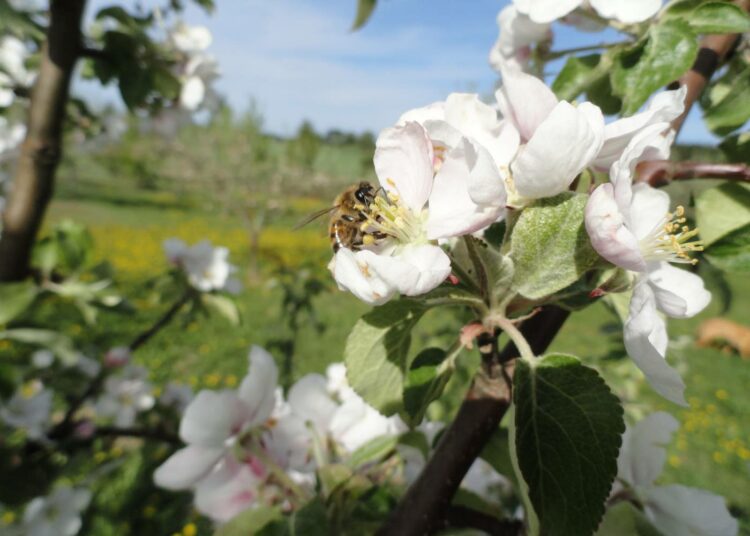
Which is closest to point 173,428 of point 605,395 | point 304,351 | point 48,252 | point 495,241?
point 48,252

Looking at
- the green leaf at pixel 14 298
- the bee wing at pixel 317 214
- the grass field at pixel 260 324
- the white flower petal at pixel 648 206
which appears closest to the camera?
the white flower petal at pixel 648 206

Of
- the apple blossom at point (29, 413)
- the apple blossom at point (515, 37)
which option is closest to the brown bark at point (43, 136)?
the apple blossom at point (29, 413)

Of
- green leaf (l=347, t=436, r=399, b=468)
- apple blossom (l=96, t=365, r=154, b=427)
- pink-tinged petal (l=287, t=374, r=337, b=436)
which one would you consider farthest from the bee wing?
apple blossom (l=96, t=365, r=154, b=427)

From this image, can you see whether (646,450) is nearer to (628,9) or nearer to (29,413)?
(628,9)

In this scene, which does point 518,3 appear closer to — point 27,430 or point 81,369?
point 27,430

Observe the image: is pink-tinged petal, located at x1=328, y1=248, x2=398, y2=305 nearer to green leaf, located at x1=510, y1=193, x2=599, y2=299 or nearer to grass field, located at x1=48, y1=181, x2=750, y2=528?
green leaf, located at x1=510, y1=193, x2=599, y2=299

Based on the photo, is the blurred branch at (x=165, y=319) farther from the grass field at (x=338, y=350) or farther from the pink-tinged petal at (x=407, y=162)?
the pink-tinged petal at (x=407, y=162)

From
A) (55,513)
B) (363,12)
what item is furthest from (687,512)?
(55,513)
